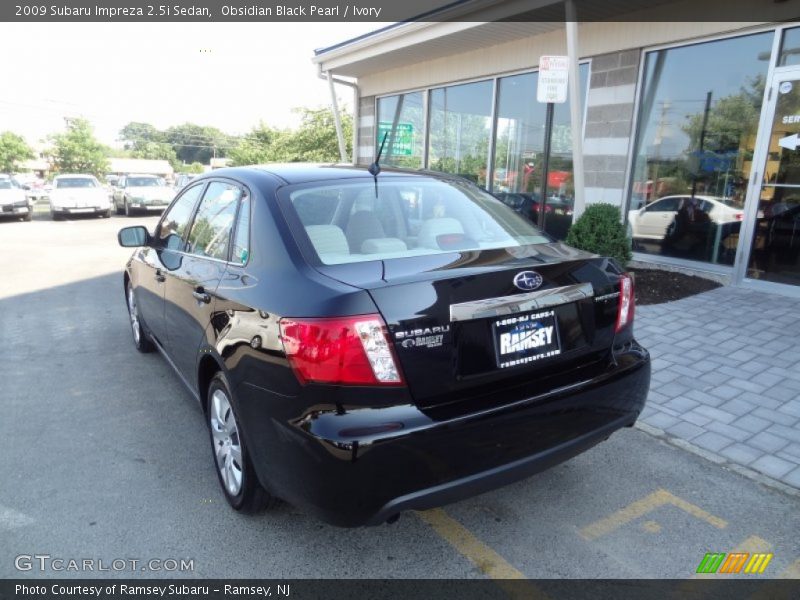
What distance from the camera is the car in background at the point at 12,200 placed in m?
17.3

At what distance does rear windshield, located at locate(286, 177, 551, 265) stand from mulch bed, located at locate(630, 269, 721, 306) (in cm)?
405

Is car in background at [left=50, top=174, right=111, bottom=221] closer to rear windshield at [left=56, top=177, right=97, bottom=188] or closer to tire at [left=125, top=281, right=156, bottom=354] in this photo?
rear windshield at [left=56, top=177, right=97, bottom=188]

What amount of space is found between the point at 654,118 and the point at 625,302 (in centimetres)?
640

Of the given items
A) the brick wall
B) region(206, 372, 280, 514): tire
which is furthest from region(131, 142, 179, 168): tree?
region(206, 372, 280, 514): tire

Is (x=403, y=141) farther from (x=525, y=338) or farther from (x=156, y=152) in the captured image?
(x=156, y=152)

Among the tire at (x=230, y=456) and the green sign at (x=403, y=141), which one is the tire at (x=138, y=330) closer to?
the tire at (x=230, y=456)

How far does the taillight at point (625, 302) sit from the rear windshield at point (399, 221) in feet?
1.52

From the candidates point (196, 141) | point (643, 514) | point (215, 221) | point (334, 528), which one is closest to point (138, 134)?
point (196, 141)

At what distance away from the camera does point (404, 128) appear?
1309cm

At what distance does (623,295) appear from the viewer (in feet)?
8.67

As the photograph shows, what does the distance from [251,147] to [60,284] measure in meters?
39.1

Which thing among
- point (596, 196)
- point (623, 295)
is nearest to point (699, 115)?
point (596, 196)

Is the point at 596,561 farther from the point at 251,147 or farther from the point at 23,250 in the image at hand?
the point at 251,147
